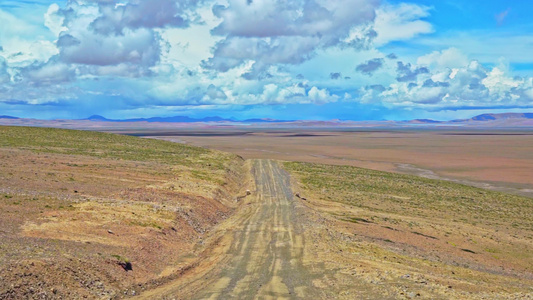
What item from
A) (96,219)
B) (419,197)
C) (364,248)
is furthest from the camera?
(419,197)

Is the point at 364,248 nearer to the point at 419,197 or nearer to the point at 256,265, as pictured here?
the point at 256,265

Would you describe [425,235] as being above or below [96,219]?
below

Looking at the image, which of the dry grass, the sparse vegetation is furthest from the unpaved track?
the sparse vegetation

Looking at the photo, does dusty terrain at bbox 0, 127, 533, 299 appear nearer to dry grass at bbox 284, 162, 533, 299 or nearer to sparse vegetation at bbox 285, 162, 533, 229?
dry grass at bbox 284, 162, 533, 299

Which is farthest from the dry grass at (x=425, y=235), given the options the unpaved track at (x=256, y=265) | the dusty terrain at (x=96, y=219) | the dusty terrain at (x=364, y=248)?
the dusty terrain at (x=96, y=219)

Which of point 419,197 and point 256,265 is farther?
point 419,197

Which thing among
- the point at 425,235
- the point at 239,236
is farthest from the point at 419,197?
the point at 239,236

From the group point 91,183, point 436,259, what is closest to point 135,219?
point 91,183
